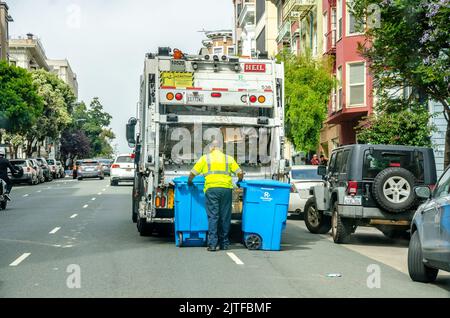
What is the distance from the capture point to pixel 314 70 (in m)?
36.8

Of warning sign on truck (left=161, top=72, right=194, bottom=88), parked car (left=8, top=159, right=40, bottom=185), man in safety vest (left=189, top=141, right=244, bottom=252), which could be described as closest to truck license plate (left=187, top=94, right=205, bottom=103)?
warning sign on truck (left=161, top=72, right=194, bottom=88)

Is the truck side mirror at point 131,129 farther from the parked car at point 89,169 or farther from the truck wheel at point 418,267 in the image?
the parked car at point 89,169

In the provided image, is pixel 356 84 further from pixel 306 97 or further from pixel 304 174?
pixel 304 174

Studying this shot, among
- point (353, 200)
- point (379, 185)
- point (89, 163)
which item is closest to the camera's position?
point (379, 185)

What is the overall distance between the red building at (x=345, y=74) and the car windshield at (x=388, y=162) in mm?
17885

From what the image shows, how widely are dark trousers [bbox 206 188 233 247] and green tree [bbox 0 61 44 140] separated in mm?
43134

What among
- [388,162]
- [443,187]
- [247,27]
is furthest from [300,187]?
[247,27]

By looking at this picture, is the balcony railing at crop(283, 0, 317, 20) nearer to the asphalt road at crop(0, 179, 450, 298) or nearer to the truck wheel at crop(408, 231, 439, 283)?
the asphalt road at crop(0, 179, 450, 298)

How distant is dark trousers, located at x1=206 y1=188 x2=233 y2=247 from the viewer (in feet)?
46.4

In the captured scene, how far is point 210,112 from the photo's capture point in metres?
16.1

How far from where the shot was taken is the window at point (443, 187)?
10.3 meters

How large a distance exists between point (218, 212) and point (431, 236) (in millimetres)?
4792

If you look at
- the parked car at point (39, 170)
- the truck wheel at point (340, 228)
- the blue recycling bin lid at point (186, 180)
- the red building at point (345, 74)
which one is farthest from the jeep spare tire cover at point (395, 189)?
the parked car at point (39, 170)
